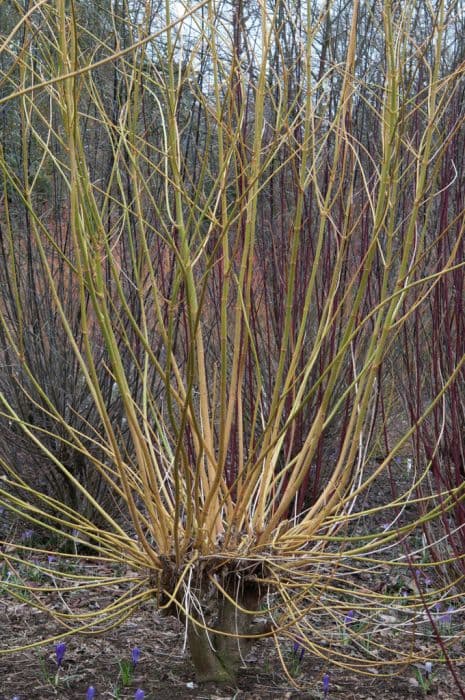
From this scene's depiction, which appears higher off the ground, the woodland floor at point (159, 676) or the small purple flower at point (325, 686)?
the small purple flower at point (325, 686)

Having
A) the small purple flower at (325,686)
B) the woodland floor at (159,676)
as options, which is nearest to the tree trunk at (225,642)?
the woodland floor at (159,676)

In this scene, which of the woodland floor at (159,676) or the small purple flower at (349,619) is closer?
the woodland floor at (159,676)

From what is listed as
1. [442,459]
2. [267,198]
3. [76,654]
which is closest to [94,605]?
[76,654]

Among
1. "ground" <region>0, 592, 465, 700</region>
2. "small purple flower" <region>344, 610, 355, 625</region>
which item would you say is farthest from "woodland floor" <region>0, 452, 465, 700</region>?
"small purple flower" <region>344, 610, 355, 625</region>

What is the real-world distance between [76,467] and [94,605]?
0.88m

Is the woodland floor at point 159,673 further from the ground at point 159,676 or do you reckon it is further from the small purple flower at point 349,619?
the small purple flower at point 349,619

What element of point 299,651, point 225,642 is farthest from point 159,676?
point 299,651

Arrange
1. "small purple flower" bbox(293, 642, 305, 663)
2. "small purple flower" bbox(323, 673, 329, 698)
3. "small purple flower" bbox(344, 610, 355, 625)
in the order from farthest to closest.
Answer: "small purple flower" bbox(293, 642, 305, 663) < "small purple flower" bbox(344, 610, 355, 625) < "small purple flower" bbox(323, 673, 329, 698)

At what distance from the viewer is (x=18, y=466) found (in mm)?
4461

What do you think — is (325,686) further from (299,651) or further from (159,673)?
(159,673)

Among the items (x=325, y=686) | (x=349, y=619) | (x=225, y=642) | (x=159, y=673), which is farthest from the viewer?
(x=349, y=619)

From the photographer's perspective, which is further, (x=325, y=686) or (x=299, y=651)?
(x=299, y=651)

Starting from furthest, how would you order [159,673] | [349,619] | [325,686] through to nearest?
[349,619]
[159,673]
[325,686]

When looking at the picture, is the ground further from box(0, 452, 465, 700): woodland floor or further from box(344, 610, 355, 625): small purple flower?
box(344, 610, 355, 625): small purple flower
